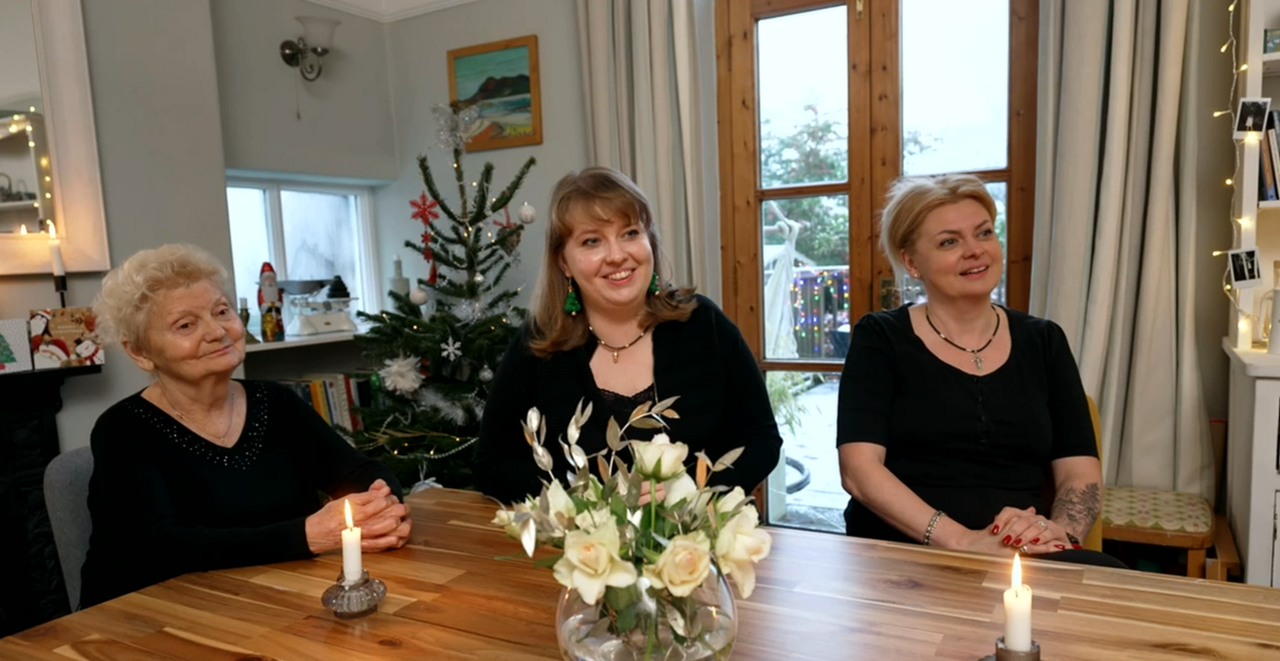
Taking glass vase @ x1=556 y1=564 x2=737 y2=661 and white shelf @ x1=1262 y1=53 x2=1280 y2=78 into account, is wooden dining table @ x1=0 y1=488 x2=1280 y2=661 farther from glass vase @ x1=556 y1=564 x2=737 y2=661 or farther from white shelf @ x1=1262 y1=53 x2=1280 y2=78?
white shelf @ x1=1262 y1=53 x2=1280 y2=78

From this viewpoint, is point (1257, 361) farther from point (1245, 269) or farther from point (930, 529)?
point (930, 529)

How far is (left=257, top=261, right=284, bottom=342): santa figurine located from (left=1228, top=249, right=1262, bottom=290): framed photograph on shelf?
10.9 ft

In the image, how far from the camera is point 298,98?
142 inches

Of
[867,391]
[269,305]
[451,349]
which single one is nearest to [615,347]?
[867,391]

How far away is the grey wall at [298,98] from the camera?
3330mm

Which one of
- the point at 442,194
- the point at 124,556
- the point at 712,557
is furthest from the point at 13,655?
the point at 442,194

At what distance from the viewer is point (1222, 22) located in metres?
2.48

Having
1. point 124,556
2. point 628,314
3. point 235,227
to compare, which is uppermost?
point 235,227

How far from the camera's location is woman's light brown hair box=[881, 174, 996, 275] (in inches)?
70.5

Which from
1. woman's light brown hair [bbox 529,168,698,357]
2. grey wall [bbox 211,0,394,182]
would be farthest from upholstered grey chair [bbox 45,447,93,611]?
grey wall [bbox 211,0,394,182]

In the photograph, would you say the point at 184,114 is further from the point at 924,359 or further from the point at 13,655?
the point at 924,359

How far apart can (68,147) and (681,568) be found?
8.69ft

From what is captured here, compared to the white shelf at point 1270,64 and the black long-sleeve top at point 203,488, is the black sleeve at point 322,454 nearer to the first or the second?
the black long-sleeve top at point 203,488

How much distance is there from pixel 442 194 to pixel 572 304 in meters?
2.38
